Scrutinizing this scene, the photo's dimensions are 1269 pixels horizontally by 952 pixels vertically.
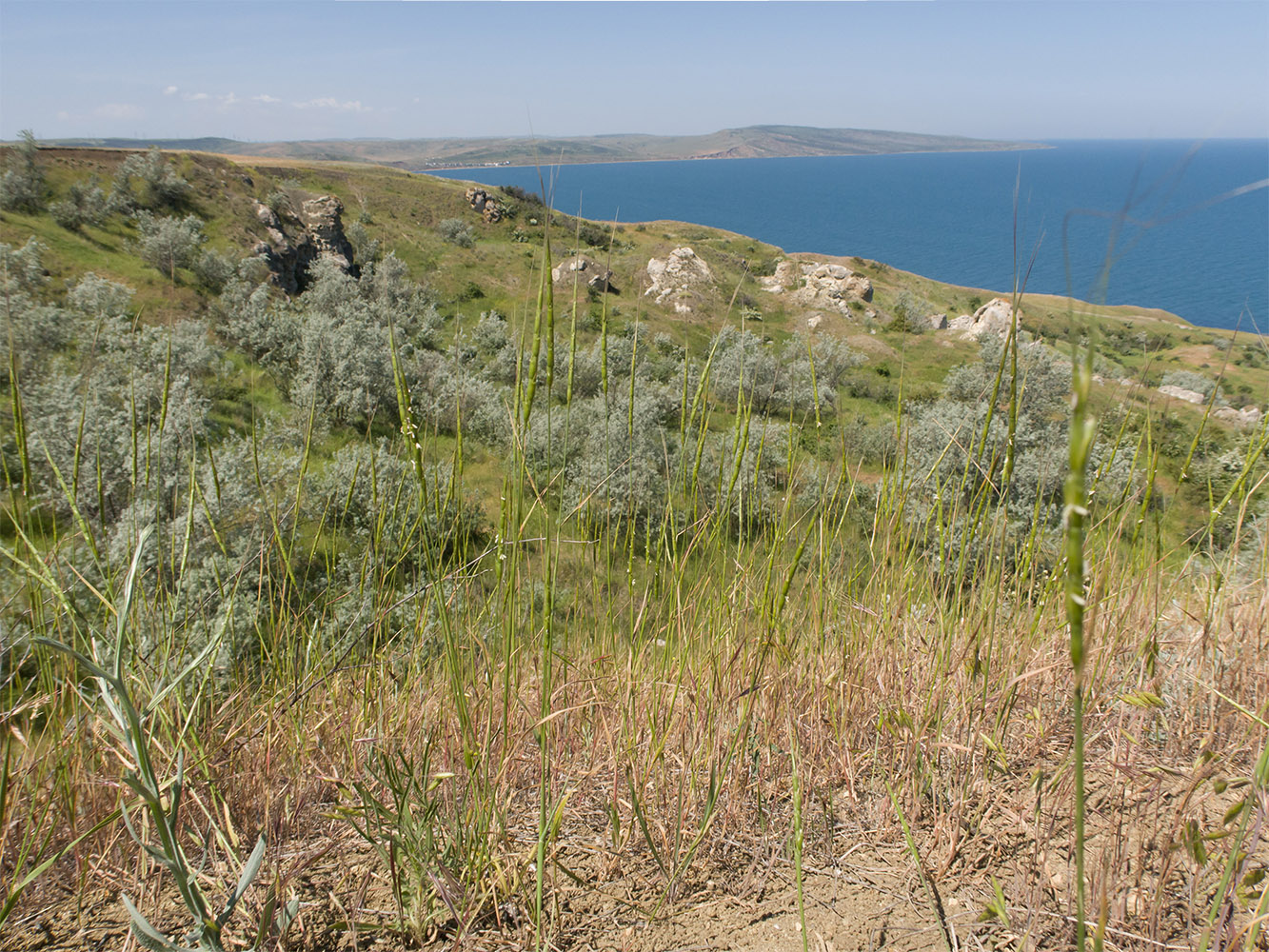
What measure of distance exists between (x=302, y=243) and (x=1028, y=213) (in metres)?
24.5

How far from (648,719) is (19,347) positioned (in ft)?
46.5

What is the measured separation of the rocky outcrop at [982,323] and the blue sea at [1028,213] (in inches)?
144

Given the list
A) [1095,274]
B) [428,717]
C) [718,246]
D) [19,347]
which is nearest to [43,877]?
[428,717]

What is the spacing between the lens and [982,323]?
29.5m

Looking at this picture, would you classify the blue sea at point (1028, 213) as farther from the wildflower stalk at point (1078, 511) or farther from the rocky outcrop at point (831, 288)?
the rocky outcrop at point (831, 288)

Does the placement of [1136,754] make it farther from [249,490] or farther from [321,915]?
[249,490]

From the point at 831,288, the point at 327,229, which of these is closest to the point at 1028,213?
the point at 327,229

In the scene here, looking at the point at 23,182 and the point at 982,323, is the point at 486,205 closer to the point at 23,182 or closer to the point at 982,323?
the point at 23,182

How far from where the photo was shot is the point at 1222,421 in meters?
16.7

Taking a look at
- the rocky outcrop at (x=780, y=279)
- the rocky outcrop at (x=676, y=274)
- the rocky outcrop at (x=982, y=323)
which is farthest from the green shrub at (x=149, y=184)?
the rocky outcrop at (x=982, y=323)

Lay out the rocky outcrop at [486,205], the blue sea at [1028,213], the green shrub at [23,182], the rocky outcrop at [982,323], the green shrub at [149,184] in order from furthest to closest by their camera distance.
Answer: the rocky outcrop at [486,205] → the rocky outcrop at [982,323] → the green shrub at [149,184] → the green shrub at [23,182] → the blue sea at [1028,213]

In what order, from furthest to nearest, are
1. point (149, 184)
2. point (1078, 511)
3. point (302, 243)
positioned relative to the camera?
point (302, 243), point (149, 184), point (1078, 511)

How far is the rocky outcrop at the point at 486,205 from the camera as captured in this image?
35469mm

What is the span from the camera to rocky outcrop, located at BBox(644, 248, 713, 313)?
2817 centimetres
